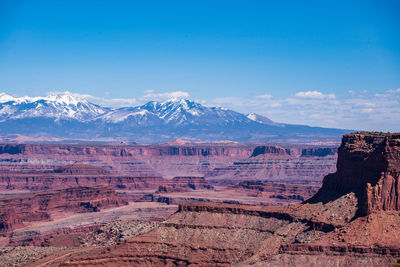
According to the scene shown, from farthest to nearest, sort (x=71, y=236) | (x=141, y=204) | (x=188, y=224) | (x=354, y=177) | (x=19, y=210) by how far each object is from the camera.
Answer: (x=141, y=204) → (x=19, y=210) → (x=71, y=236) → (x=188, y=224) → (x=354, y=177)

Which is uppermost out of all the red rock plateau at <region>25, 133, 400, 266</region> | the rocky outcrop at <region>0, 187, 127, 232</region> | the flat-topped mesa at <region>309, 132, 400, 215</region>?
the flat-topped mesa at <region>309, 132, 400, 215</region>

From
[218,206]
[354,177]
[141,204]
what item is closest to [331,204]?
[354,177]

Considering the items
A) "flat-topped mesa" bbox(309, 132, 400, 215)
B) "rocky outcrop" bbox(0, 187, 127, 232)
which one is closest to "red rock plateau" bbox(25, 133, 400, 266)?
"flat-topped mesa" bbox(309, 132, 400, 215)

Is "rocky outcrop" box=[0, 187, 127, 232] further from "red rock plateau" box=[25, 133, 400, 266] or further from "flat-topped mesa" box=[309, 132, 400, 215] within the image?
"flat-topped mesa" box=[309, 132, 400, 215]

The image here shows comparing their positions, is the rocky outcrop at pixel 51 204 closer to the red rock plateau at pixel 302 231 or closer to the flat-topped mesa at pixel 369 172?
the red rock plateau at pixel 302 231

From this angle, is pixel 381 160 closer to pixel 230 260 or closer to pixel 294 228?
pixel 294 228

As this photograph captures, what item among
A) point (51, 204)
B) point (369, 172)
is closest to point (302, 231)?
point (369, 172)
